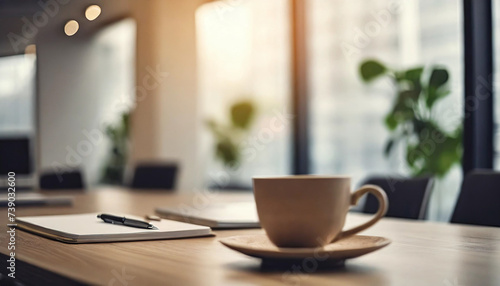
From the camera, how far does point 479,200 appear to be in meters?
1.75

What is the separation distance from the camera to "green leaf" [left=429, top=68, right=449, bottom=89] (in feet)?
11.9

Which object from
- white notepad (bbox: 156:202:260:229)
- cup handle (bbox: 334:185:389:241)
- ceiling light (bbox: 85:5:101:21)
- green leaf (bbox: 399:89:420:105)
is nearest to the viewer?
cup handle (bbox: 334:185:389:241)

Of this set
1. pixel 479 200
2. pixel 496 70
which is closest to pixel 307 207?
pixel 479 200

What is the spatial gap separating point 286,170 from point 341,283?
4.57 metres

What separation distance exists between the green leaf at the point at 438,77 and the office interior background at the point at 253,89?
0.09 m

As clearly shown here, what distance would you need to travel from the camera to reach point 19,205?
2.05m

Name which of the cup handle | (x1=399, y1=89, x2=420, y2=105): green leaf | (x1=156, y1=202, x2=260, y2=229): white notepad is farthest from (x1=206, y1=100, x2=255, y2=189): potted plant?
the cup handle

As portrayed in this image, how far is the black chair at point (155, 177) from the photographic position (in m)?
3.42

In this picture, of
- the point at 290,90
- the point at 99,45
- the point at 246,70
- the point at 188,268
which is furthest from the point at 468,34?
the point at 99,45

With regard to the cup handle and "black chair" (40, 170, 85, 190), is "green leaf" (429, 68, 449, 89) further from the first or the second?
the cup handle

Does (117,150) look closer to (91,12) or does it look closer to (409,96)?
(409,96)

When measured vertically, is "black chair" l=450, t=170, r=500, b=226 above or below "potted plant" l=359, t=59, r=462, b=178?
below

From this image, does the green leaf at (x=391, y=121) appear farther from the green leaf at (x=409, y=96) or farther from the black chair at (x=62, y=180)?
the black chair at (x=62, y=180)

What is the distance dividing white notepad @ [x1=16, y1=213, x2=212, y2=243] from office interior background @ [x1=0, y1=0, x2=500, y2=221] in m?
1.42
